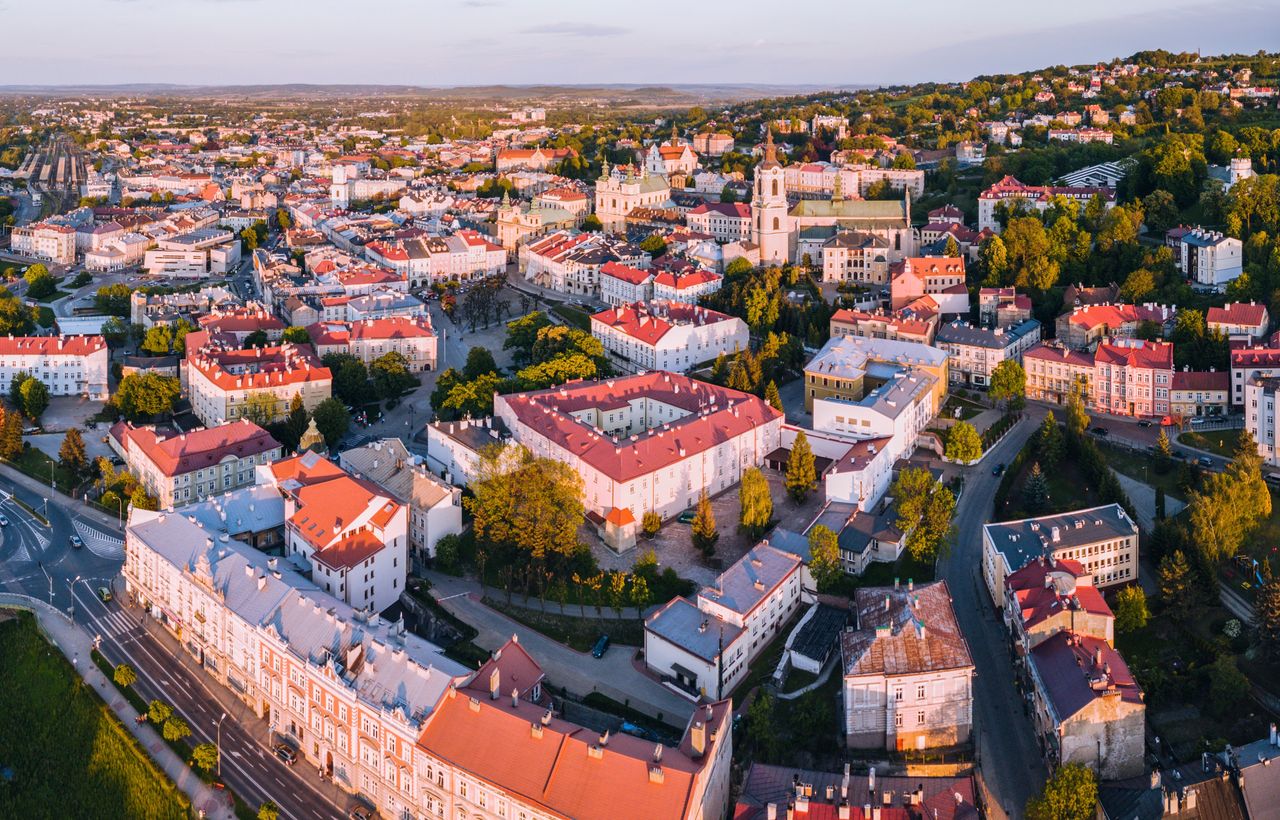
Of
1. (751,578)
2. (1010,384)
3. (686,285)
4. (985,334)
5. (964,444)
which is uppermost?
(686,285)

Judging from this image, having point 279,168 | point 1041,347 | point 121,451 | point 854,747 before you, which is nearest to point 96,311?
point 121,451

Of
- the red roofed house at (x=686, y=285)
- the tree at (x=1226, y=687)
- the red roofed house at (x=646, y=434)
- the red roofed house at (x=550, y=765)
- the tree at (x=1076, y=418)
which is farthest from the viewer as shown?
the red roofed house at (x=686, y=285)

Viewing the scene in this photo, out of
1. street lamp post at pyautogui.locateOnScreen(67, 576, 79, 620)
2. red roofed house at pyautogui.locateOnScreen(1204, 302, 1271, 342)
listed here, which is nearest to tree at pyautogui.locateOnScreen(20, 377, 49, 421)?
street lamp post at pyautogui.locateOnScreen(67, 576, 79, 620)

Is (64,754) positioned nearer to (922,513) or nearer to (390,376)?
(922,513)

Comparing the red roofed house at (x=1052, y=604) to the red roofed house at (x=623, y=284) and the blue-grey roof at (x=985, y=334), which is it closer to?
the blue-grey roof at (x=985, y=334)

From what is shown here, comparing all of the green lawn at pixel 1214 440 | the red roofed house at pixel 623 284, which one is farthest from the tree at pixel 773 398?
the red roofed house at pixel 623 284

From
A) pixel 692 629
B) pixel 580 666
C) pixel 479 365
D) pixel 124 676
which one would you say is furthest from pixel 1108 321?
pixel 124 676
